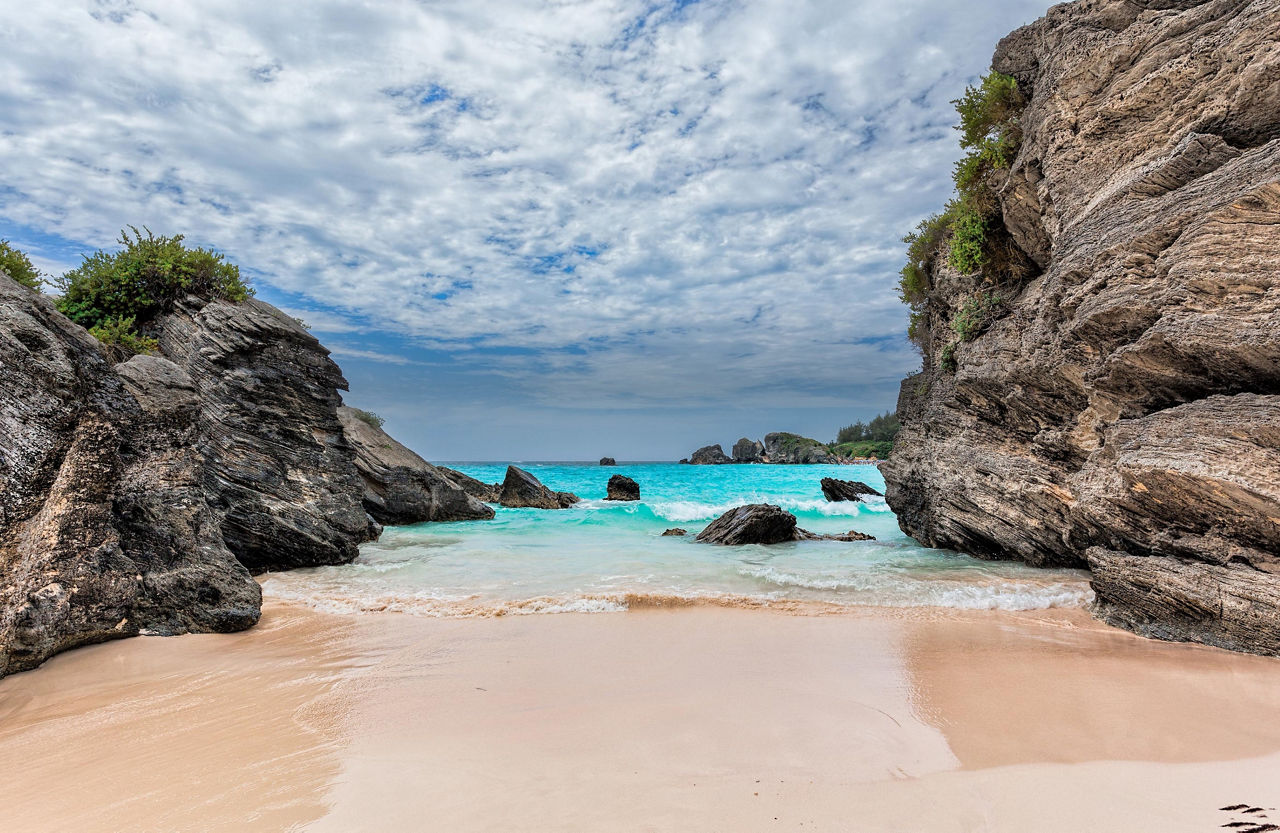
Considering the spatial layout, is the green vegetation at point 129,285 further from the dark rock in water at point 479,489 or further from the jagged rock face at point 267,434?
the dark rock in water at point 479,489

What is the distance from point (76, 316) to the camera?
1270 centimetres

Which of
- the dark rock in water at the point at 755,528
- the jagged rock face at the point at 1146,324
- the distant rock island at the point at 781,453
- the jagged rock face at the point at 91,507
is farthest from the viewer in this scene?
the distant rock island at the point at 781,453

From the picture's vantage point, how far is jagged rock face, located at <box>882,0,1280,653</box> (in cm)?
686

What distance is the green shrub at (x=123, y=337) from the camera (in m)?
Answer: 11.8

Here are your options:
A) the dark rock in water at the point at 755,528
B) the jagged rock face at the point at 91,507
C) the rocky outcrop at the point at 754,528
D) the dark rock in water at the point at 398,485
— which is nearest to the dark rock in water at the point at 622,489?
the dark rock in water at the point at 398,485

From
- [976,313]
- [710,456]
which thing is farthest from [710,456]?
[976,313]

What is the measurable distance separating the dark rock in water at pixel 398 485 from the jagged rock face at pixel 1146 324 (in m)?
19.8

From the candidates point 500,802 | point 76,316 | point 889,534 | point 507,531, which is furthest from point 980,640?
point 76,316

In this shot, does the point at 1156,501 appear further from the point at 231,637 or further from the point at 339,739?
the point at 231,637

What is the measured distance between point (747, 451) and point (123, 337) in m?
118

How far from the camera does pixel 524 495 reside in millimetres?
33188

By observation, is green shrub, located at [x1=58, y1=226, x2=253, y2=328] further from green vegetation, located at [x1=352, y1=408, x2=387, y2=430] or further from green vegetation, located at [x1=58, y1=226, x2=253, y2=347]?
green vegetation, located at [x1=352, y1=408, x2=387, y2=430]

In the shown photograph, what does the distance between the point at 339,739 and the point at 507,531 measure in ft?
53.8

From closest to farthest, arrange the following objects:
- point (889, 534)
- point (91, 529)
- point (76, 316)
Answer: point (91, 529), point (76, 316), point (889, 534)
